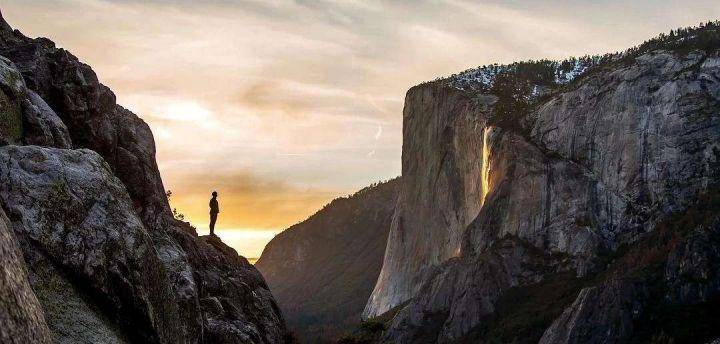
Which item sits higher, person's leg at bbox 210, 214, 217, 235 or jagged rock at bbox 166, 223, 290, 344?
person's leg at bbox 210, 214, 217, 235

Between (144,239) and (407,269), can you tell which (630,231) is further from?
(144,239)

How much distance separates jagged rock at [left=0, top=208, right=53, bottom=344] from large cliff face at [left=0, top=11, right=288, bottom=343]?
0.13 feet

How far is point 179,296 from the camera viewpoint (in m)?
25.4

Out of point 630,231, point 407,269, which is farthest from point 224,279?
point 407,269

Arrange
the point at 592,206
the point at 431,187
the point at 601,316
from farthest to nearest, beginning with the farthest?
the point at 431,187 → the point at 592,206 → the point at 601,316

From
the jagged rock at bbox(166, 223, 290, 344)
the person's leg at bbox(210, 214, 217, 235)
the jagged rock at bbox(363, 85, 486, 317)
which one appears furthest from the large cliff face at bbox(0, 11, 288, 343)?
the jagged rock at bbox(363, 85, 486, 317)

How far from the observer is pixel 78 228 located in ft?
62.8

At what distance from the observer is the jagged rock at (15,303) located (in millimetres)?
12000

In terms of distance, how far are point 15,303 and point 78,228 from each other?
6.83 m

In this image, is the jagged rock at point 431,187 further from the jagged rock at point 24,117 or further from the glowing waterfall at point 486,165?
the jagged rock at point 24,117

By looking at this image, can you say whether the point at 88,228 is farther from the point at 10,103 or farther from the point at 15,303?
the point at 15,303

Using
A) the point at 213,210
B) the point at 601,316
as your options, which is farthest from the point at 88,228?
the point at 601,316

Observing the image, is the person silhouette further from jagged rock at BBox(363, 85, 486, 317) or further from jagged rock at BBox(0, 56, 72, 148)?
jagged rock at BBox(363, 85, 486, 317)

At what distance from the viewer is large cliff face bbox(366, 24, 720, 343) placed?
10738cm
